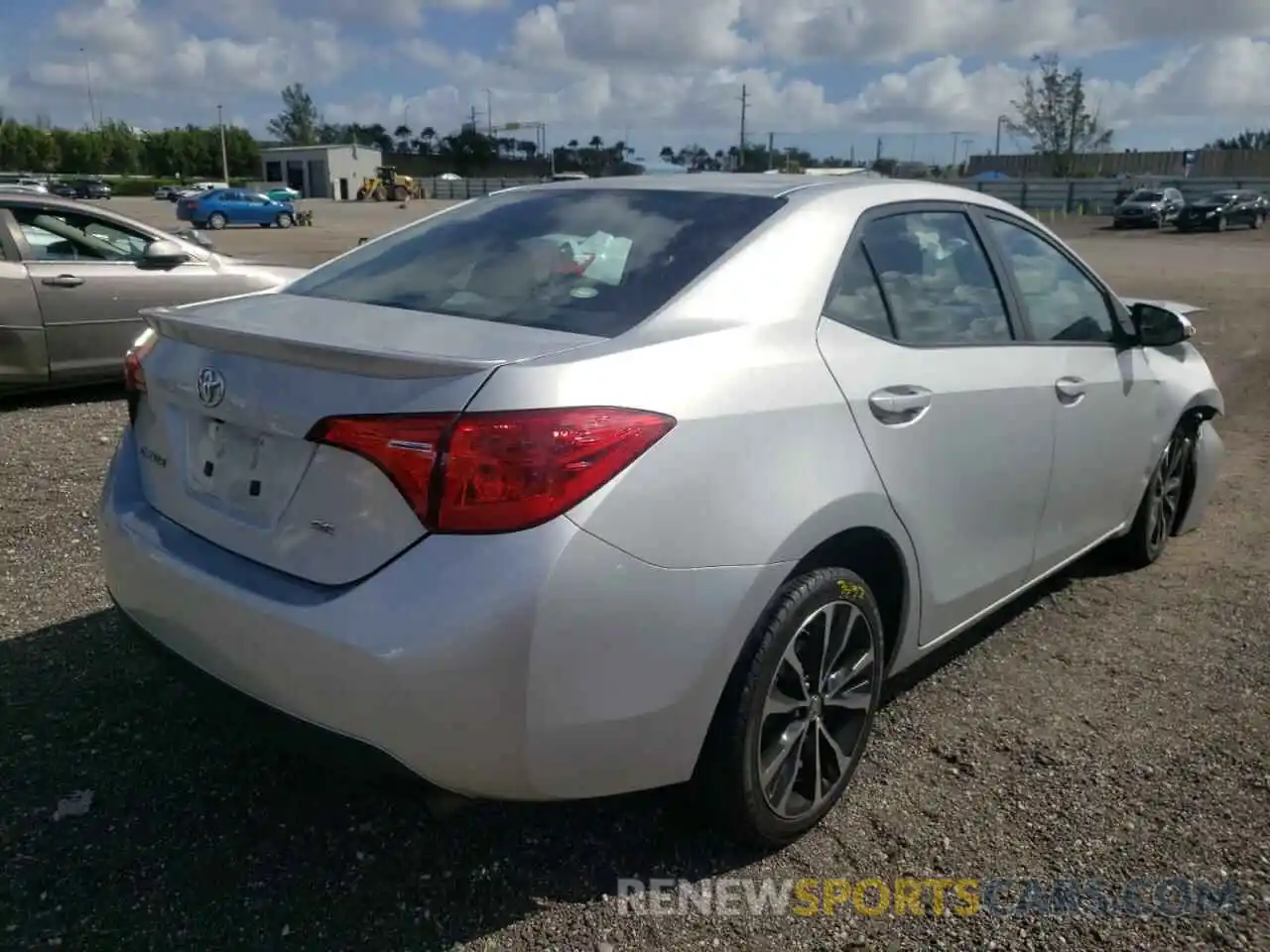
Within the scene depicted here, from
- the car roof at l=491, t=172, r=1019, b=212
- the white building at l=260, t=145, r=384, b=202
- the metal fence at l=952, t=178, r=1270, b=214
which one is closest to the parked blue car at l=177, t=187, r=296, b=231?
the metal fence at l=952, t=178, r=1270, b=214

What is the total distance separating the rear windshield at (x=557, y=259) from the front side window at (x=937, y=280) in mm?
373

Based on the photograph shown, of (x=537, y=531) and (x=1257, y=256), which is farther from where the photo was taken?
(x=1257, y=256)

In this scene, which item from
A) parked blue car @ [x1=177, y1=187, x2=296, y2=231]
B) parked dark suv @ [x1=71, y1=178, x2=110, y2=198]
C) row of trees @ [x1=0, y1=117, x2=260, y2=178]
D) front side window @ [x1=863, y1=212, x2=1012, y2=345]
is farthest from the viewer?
row of trees @ [x1=0, y1=117, x2=260, y2=178]

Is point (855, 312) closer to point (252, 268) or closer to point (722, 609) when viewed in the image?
point (722, 609)

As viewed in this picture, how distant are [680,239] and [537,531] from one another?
3.59ft

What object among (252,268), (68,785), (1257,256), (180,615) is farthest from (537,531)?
(1257,256)

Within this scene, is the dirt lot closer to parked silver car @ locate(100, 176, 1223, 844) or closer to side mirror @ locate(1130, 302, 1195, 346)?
parked silver car @ locate(100, 176, 1223, 844)

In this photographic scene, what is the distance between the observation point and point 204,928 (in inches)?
93.6

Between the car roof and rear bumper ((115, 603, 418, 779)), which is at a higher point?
the car roof

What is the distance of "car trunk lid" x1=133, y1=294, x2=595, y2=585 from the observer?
A: 84.7 inches

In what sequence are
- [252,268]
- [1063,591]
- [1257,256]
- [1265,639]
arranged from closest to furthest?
[1265,639] → [1063,591] → [252,268] → [1257,256]

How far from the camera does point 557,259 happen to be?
2.88m

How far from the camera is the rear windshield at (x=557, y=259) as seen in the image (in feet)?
8.55

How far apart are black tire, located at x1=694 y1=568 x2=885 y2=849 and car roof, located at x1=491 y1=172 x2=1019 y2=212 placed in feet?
3.70
